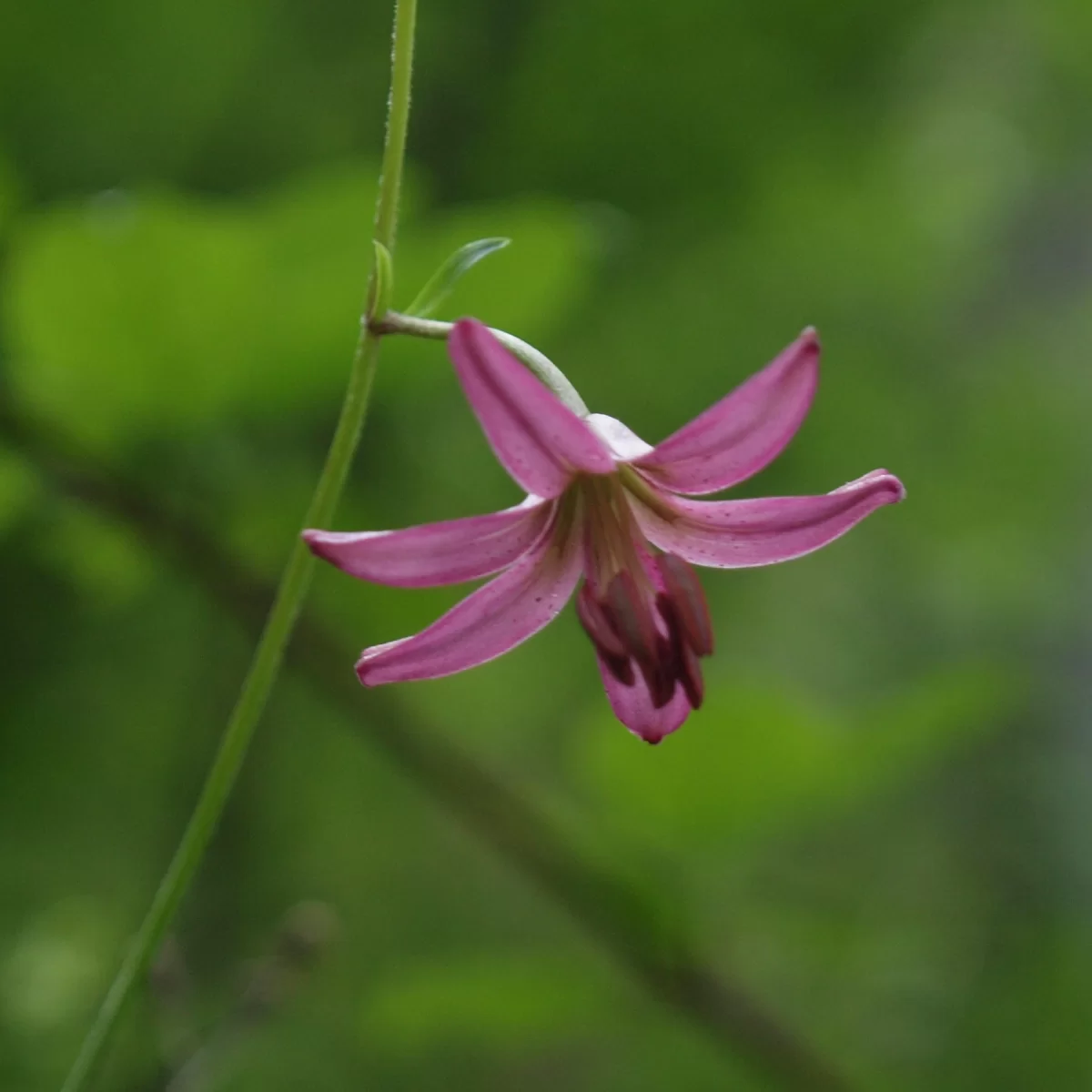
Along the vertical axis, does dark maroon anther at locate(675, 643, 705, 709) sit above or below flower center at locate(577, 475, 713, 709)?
below

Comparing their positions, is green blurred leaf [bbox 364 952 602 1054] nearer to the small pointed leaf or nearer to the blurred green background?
the blurred green background

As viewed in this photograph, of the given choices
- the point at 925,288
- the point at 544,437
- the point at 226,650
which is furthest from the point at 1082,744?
the point at 544,437

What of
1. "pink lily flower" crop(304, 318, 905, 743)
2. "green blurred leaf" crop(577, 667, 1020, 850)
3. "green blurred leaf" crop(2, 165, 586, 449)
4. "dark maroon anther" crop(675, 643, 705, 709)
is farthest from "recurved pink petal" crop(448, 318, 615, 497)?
"green blurred leaf" crop(577, 667, 1020, 850)

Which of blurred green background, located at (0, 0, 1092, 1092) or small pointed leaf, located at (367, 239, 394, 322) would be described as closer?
small pointed leaf, located at (367, 239, 394, 322)

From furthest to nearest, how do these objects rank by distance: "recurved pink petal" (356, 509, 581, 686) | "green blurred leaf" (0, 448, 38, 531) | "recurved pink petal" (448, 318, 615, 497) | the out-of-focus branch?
1. the out-of-focus branch
2. "green blurred leaf" (0, 448, 38, 531)
3. "recurved pink petal" (356, 509, 581, 686)
4. "recurved pink petal" (448, 318, 615, 497)

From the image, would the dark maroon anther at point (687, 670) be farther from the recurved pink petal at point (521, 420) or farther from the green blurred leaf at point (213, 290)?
the green blurred leaf at point (213, 290)

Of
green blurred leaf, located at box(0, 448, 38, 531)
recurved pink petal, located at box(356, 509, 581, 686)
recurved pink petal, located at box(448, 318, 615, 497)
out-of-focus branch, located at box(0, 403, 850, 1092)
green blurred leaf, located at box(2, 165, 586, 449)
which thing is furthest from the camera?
out-of-focus branch, located at box(0, 403, 850, 1092)

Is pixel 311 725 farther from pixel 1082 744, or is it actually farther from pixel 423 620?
pixel 1082 744
